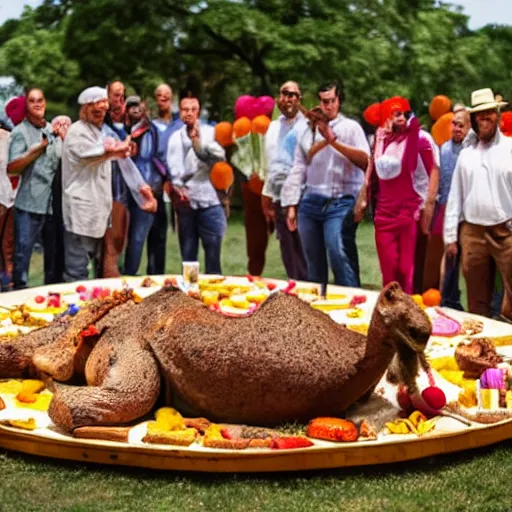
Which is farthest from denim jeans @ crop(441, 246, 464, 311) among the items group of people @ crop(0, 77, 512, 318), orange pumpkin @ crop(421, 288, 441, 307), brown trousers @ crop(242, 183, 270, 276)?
brown trousers @ crop(242, 183, 270, 276)

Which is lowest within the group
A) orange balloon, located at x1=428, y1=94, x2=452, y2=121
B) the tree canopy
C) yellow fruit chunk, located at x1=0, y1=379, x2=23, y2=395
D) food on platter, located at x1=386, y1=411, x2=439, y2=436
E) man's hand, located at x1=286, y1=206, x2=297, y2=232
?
food on platter, located at x1=386, y1=411, x2=439, y2=436

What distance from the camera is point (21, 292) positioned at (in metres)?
10.7

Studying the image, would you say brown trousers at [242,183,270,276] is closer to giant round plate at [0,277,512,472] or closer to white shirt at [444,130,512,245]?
white shirt at [444,130,512,245]

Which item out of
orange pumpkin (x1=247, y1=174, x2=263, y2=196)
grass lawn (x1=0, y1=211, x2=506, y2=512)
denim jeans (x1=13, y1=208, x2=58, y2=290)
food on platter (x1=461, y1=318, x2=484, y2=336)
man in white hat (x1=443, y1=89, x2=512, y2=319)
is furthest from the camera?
orange pumpkin (x1=247, y1=174, x2=263, y2=196)

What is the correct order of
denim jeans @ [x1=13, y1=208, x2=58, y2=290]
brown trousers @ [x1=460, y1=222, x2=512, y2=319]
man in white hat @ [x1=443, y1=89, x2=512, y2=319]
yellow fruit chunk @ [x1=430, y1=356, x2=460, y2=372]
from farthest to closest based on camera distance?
denim jeans @ [x1=13, y1=208, x2=58, y2=290], brown trousers @ [x1=460, y1=222, x2=512, y2=319], man in white hat @ [x1=443, y1=89, x2=512, y2=319], yellow fruit chunk @ [x1=430, y1=356, x2=460, y2=372]

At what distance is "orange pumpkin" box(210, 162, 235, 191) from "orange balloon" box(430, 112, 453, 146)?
7.35 ft

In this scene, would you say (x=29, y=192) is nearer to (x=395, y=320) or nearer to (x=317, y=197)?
(x=317, y=197)

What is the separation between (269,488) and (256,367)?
29.0 inches

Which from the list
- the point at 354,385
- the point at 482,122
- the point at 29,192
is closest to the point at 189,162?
the point at 29,192

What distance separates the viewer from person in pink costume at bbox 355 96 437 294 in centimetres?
1105

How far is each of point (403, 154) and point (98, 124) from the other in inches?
124

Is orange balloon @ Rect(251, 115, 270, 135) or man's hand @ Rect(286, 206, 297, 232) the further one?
orange balloon @ Rect(251, 115, 270, 135)

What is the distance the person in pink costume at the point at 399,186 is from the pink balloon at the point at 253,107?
172cm

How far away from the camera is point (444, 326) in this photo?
9.12m
